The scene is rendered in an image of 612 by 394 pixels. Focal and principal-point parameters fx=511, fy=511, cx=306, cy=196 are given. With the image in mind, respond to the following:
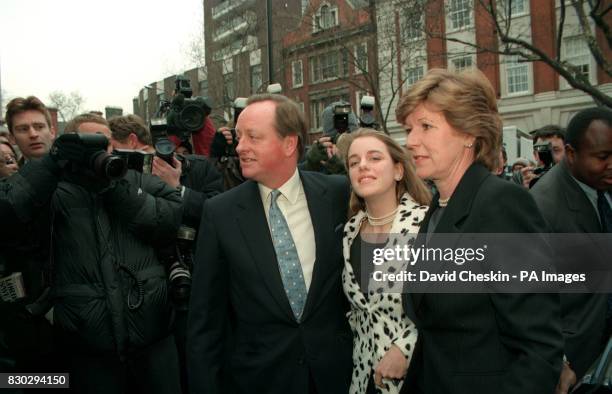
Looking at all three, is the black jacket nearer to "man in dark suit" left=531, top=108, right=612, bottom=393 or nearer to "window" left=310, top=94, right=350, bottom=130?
"man in dark suit" left=531, top=108, right=612, bottom=393

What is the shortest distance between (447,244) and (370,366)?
2.85 ft

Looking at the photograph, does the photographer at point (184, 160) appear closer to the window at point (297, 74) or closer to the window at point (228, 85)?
the window at point (228, 85)

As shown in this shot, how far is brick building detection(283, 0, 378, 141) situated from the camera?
56.3 ft

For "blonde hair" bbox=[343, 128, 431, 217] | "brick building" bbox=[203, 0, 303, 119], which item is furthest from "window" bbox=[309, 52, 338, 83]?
"blonde hair" bbox=[343, 128, 431, 217]

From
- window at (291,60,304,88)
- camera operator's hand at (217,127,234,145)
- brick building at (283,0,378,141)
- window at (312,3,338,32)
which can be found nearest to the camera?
camera operator's hand at (217,127,234,145)

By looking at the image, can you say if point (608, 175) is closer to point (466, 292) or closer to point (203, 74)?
point (466, 292)

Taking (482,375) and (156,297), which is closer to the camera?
(482,375)

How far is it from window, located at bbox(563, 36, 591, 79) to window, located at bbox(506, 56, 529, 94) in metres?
1.83

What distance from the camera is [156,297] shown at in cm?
285

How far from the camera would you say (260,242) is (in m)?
2.53

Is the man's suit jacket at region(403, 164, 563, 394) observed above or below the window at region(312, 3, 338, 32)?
below

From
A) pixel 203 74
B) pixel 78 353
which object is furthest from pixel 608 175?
pixel 203 74

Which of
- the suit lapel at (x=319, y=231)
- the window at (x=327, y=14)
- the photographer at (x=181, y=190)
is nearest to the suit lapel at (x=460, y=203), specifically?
the suit lapel at (x=319, y=231)

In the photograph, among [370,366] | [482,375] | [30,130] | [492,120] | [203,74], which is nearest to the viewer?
[482,375]
